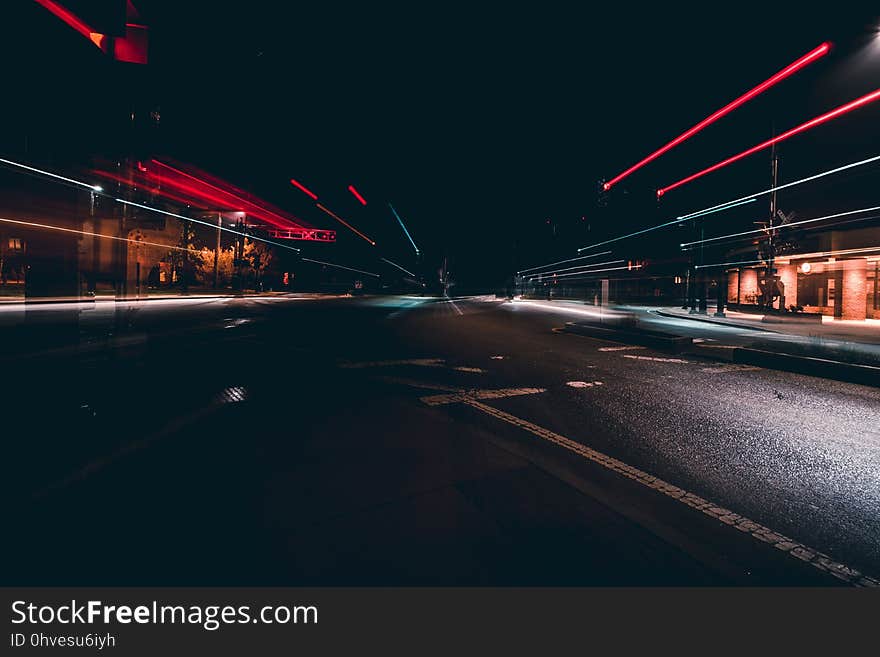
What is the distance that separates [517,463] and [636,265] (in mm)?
73682

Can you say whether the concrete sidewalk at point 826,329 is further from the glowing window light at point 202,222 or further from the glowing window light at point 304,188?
the glowing window light at point 304,188

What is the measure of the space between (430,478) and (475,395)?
2927 millimetres

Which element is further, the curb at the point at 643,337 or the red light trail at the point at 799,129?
the red light trail at the point at 799,129

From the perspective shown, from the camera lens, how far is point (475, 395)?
6.21 meters

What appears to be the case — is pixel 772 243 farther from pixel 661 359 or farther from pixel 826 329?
pixel 661 359

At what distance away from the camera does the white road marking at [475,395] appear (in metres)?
5.88

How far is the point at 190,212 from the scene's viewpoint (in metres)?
43.5

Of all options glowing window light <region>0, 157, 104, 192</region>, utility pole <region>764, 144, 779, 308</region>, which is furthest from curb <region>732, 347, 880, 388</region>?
glowing window light <region>0, 157, 104, 192</region>

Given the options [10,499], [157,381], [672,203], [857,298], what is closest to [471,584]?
[10,499]

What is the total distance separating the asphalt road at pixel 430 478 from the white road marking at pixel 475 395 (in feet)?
0.17

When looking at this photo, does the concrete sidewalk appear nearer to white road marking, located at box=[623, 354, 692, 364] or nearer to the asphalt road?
white road marking, located at box=[623, 354, 692, 364]

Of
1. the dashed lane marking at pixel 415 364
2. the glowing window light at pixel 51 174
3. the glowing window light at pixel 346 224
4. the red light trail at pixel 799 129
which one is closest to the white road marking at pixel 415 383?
the dashed lane marking at pixel 415 364

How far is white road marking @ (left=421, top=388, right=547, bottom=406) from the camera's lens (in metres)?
5.88

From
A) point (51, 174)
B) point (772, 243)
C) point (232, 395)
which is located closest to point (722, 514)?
point (232, 395)
